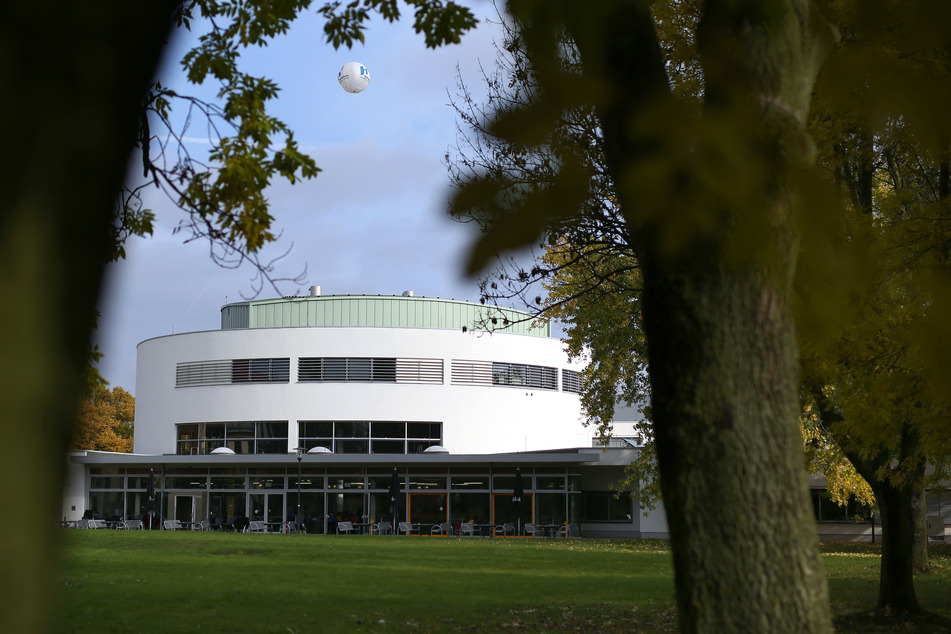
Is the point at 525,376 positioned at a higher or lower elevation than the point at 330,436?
higher

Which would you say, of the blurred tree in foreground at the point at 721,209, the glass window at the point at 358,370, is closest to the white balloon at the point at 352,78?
the glass window at the point at 358,370

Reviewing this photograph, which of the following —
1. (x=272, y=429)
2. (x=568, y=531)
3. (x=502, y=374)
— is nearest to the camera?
(x=568, y=531)

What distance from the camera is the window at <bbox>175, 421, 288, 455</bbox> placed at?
2135 inches

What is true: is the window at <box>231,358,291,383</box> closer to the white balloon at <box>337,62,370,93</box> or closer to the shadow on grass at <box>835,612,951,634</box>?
the white balloon at <box>337,62,370,93</box>

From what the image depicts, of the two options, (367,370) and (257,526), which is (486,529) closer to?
(257,526)

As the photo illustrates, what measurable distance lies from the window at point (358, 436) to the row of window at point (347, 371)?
2.48 m

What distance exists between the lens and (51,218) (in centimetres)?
219

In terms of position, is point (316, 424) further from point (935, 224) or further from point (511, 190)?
point (511, 190)

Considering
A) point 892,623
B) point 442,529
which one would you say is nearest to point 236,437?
point 442,529

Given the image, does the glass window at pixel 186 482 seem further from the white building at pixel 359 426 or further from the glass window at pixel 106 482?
the glass window at pixel 106 482

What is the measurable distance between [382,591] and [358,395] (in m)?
37.8

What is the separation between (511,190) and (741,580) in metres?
2.19

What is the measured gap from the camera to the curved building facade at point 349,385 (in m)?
54.3

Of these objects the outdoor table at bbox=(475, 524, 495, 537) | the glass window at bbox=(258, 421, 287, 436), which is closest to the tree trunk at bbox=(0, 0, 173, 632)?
the outdoor table at bbox=(475, 524, 495, 537)
